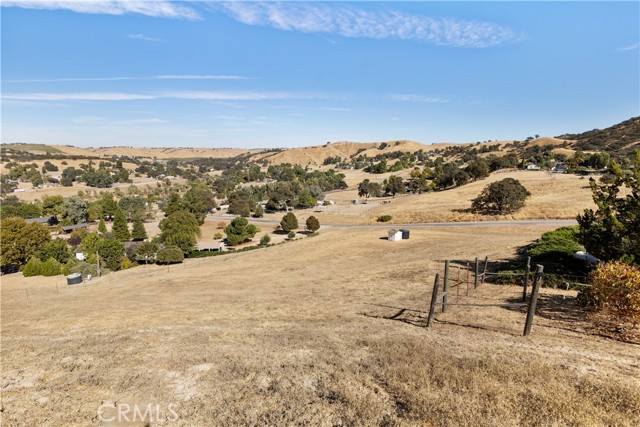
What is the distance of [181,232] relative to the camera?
59.3m

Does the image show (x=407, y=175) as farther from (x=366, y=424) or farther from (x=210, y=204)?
(x=366, y=424)

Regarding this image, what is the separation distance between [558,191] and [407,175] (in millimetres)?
77224

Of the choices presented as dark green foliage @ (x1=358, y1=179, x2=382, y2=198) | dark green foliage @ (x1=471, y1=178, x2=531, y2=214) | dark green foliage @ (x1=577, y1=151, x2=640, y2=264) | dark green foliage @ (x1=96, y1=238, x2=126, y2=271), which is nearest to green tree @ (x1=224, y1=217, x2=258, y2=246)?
dark green foliage @ (x1=96, y1=238, x2=126, y2=271)

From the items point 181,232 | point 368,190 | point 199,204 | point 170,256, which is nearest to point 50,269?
point 170,256

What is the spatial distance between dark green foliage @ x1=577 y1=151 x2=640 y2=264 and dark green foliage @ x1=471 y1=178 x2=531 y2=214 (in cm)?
4722

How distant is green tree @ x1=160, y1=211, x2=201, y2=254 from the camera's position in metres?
56.2

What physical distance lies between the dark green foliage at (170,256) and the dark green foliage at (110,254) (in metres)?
5.72

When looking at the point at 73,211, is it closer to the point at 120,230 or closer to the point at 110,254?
the point at 120,230

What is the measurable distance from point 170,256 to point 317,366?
47162mm

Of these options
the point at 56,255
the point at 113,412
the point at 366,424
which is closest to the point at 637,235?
the point at 366,424

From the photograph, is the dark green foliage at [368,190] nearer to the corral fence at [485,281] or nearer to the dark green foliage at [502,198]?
the dark green foliage at [502,198]

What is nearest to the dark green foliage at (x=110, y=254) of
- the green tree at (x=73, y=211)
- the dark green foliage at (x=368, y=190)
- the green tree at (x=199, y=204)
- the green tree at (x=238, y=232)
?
the green tree at (x=238, y=232)

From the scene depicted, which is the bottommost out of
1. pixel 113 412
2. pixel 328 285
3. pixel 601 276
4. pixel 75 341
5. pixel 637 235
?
pixel 328 285

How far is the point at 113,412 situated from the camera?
26.5 feet
